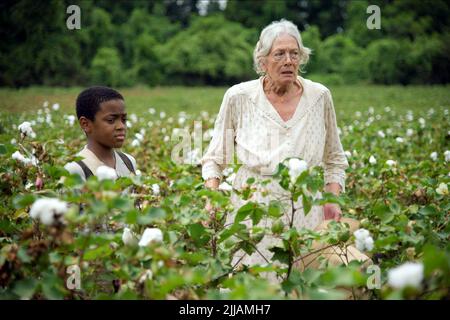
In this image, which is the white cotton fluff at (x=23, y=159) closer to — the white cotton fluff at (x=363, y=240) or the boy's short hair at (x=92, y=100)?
the boy's short hair at (x=92, y=100)

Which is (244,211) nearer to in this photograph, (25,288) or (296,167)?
(296,167)

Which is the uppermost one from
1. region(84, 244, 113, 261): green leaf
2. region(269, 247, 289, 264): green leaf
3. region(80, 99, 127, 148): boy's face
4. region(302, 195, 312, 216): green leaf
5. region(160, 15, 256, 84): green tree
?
region(160, 15, 256, 84): green tree

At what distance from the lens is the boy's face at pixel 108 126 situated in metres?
1.82

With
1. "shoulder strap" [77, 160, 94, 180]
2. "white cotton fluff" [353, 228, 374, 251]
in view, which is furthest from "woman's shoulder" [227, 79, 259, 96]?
"white cotton fluff" [353, 228, 374, 251]

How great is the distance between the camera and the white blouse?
2006 millimetres

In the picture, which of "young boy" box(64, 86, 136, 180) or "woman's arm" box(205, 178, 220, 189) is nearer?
"young boy" box(64, 86, 136, 180)

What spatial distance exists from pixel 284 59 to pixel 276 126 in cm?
24

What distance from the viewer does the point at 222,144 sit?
6.97ft

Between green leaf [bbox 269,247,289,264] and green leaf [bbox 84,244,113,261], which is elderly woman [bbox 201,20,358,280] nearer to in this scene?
green leaf [bbox 269,247,289,264]

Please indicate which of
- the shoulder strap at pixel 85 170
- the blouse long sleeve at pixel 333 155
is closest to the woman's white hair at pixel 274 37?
the blouse long sleeve at pixel 333 155

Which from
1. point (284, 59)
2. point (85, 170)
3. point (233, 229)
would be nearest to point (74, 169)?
point (85, 170)

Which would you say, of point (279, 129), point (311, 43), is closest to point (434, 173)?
point (279, 129)
